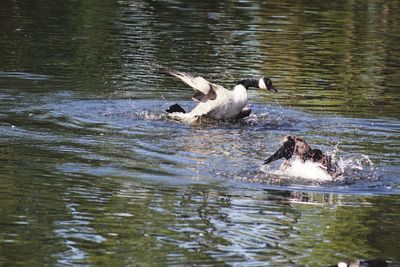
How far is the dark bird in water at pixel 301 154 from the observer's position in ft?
42.7

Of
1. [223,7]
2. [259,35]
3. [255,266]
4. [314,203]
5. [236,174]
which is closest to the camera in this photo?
[255,266]

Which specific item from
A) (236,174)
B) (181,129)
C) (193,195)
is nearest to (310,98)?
(181,129)

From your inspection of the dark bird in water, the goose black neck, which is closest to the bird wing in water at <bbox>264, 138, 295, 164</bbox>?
the dark bird in water

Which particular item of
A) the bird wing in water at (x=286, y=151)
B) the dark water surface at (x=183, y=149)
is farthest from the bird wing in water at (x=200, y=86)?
the bird wing in water at (x=286, y=151)

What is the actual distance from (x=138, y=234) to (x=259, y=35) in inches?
791

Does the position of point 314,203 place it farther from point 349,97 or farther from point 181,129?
point 349,97

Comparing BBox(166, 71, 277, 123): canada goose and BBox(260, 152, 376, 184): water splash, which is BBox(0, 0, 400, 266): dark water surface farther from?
BBox(166, 71, 277, 123): canada goose

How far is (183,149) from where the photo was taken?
47.6ft

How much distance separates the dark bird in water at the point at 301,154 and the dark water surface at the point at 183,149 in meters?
0.25

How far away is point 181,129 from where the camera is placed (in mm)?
16359

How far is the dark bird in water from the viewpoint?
13000mm

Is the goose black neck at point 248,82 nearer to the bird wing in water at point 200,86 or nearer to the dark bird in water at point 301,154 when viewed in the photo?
the bird wing in water at point 200,86

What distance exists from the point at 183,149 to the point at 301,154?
2.03 m

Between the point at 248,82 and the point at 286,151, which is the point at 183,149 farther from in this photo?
the point at 248,82
